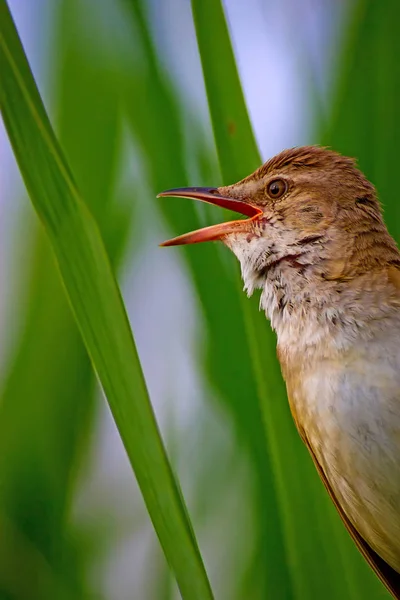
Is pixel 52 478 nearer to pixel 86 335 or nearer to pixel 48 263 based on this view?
pixel 48 263

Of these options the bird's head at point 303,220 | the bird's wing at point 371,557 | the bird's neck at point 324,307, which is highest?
the bird's head at point 303,220

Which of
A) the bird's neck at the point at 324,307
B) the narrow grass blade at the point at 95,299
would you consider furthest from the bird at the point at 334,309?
the narrow grass blade at the point at 95,299

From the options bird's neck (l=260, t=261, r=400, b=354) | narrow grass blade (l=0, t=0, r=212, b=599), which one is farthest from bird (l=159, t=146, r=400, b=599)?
narrow grass blade (l=0, t=0, r=212, b=599)

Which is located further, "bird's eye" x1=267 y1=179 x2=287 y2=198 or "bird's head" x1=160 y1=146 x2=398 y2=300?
"bird's eye" x1=267 y1=179 x2=287 y2=198

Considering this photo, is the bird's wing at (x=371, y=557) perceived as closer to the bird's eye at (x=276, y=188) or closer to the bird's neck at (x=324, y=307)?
the bird's neck at (x=324, y=307)

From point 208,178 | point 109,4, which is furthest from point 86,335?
point 109,4

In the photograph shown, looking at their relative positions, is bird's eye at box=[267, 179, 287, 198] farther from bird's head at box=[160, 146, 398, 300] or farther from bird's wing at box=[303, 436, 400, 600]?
bird's wing at box=[303, 436, 400, 600]
